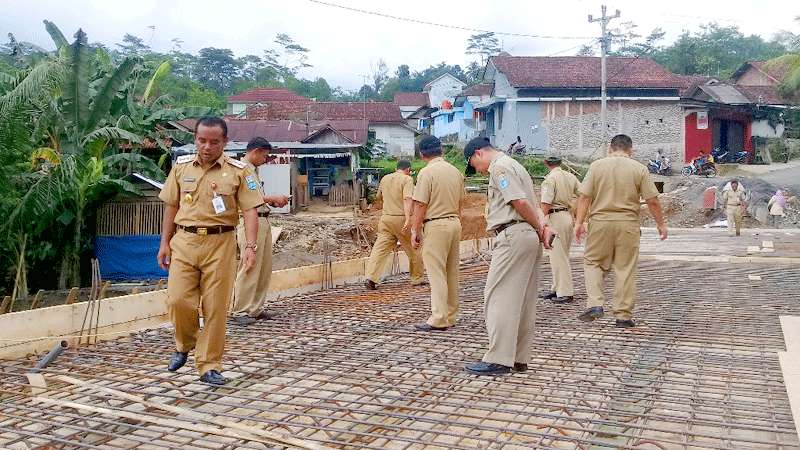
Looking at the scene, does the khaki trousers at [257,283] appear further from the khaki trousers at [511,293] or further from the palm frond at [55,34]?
the palm frond at [55,34]

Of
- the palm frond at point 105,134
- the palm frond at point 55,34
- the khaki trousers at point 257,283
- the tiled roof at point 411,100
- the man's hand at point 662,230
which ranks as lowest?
the khaki trousers at point 257,283

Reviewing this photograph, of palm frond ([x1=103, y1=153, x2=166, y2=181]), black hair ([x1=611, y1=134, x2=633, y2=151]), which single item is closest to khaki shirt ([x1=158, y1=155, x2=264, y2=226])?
black hair ([x1=611, y1=134, x2=633, y2=151])

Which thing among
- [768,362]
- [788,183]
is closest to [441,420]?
[768,362]

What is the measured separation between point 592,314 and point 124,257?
32.0 ft

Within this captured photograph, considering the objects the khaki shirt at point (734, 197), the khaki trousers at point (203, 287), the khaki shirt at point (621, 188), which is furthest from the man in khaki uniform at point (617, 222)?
the khaki shirt at point (734, 197)

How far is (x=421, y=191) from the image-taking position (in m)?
5.62

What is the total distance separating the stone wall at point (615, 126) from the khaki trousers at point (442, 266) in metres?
23.8

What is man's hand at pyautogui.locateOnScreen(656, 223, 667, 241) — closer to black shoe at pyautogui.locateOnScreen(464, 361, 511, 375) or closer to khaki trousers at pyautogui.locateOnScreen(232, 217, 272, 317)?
black shoe at pyautogui.locateOnScreen(464, 361, 511, 375)

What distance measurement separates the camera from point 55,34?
1341 centimetres

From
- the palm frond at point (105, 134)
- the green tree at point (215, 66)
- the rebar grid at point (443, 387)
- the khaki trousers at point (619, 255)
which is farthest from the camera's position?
the green tree at point (215, 66)

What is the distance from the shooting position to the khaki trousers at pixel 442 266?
5.54 metres

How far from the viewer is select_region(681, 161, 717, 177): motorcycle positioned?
2617 cm

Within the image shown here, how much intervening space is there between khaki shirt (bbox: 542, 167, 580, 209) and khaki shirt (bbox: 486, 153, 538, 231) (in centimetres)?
266

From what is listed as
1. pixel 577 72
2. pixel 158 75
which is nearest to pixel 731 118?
pixel 577 72
